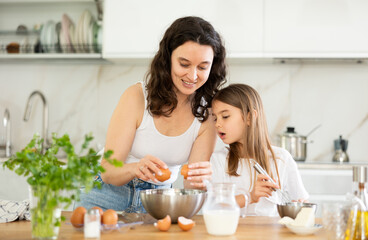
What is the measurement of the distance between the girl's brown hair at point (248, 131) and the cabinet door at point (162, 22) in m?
1.11

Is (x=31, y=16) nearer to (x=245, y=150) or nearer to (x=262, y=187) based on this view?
(x=245, y=150)

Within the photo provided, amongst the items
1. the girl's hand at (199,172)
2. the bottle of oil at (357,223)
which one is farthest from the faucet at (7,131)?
the bottle of oil at (357,223)

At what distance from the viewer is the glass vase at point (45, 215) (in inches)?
45.1

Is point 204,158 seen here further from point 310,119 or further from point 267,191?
point 310,119

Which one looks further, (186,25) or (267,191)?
(186,25)

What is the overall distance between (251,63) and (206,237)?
8.54ft

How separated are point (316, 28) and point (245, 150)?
1.48 metres

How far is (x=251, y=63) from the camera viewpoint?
368 centimetres

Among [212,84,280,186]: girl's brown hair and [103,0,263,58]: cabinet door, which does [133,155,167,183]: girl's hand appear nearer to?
[212,84,280,186]: girl's brown hair

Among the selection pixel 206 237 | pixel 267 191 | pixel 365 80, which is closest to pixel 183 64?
pixel 267 191

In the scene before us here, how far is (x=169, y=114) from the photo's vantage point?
213cm

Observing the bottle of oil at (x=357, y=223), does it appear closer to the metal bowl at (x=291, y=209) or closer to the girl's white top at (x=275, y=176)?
the metal bowl at (x=291, y=209)

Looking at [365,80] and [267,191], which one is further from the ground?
[365,80]

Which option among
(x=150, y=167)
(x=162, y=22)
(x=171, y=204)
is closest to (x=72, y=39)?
(x=162, y=22)
